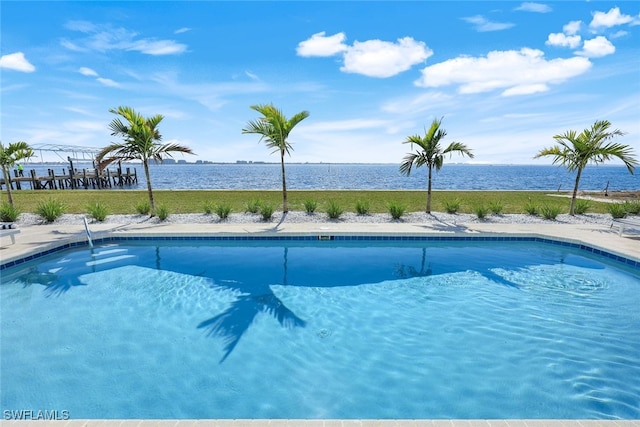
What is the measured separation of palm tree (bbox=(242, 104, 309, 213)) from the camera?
11055mm

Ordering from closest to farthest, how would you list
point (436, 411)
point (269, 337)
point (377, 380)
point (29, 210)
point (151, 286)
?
point (436, 411)
point (377, 380)
point (269, 337)
point (151, 286)
point (29, 210)

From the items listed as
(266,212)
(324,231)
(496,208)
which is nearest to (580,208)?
(496,208)

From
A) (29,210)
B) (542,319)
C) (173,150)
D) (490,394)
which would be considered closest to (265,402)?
(490,394)

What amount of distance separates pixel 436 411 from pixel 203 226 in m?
9.56

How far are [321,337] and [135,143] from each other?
11.1 metres

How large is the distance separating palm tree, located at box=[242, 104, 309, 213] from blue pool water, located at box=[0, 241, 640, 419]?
547 centimetres

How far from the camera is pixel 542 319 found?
17.3 ft

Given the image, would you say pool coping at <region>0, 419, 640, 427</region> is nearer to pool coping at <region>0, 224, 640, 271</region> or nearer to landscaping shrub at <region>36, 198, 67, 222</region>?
pool coping at <region>0, 224, 640, 271</region>

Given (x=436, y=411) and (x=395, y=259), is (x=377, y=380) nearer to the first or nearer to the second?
(x=436, y=411)

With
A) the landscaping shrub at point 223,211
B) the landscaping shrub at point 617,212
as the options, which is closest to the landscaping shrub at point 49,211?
the landscaping shrub at point 223,211

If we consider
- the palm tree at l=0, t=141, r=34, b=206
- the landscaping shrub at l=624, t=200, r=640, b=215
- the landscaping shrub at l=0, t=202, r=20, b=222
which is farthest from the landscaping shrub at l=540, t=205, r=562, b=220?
the palm tree at l=0, t=141, r=34, b=206

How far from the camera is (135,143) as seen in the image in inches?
446

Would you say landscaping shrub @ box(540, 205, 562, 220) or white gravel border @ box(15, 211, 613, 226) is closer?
white gravel border @ box(15, 211, 613, 226)

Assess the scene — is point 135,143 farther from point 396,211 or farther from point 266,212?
point 396,211
